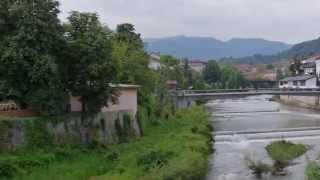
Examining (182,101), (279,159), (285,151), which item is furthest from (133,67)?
(182,101)

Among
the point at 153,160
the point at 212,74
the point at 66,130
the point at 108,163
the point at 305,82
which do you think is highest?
the point at 212,74

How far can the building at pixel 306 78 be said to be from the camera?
279 ft

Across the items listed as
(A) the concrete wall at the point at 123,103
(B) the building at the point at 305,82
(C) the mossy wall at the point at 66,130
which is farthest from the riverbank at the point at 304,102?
(C) the mossy wall at the point at 66,130

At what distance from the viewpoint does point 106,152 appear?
2481 centimetres

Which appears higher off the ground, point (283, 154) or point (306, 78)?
point (306, 78)

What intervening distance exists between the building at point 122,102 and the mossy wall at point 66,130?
603 mm

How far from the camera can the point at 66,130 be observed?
2442 centimetres

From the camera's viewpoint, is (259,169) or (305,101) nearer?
(259,169)

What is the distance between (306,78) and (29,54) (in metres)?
69.2

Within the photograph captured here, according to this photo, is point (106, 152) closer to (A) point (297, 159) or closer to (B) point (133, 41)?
(A) point (297, 159)

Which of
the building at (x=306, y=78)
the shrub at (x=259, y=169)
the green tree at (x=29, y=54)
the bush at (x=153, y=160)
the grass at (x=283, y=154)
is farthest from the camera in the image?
the building at (x=306, y=78)

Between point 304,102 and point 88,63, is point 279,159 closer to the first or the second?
point 88,63

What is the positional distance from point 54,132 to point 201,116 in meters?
25.2

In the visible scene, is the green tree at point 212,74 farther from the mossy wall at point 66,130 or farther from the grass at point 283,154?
the mossy wall at point 66,130
